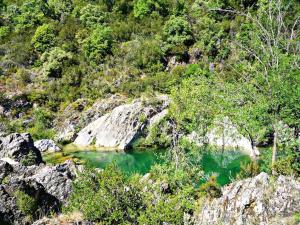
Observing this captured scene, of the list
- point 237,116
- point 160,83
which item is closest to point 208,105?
point 237,116

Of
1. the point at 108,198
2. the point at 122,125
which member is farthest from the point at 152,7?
the point at 108,198

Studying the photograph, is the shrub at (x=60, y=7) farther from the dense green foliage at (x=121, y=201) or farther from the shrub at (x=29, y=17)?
the dense green foliage at (x=121, y=201)

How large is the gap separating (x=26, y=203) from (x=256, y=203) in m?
16.1

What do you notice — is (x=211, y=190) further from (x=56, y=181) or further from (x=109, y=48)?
(x=109, y=48)

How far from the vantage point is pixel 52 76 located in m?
115

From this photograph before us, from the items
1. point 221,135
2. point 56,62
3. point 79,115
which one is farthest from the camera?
point 56,62

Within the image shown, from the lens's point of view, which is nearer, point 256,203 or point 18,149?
point 256,203

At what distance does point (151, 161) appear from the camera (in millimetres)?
70000

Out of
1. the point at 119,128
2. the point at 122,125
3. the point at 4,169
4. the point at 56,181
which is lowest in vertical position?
the point at 119,128

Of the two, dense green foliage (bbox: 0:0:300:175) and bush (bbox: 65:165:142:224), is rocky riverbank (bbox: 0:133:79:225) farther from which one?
dense green foliage (bbox: 0:0:300:175)

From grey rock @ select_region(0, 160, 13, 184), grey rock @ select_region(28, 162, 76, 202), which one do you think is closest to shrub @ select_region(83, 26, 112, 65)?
grey rock @ select_region(28, 162, 76, 202)

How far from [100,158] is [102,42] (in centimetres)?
4958

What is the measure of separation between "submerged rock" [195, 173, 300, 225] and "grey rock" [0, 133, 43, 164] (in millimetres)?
37199

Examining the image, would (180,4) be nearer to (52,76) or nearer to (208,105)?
(52,76)
